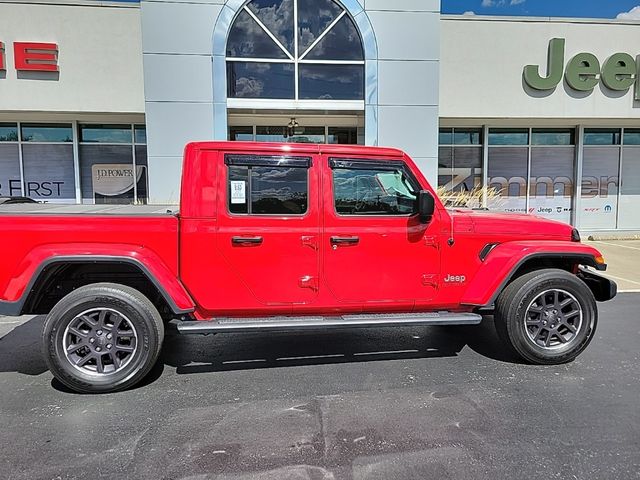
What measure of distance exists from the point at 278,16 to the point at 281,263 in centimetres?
822

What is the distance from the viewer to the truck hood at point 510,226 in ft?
13.5

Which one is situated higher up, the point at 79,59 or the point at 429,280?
the point at 79,59

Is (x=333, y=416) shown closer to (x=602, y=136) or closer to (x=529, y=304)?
(x=529, y=304)

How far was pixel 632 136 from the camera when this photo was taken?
45.4 feet

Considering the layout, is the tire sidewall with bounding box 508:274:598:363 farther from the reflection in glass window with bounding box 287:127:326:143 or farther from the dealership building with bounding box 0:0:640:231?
the reflection in glass window with bounding box 287:127:326:143

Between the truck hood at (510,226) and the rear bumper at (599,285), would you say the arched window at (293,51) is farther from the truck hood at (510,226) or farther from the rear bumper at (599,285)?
the rear bumper at (599,285)

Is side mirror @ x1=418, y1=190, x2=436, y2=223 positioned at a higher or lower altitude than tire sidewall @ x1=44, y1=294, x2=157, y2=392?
higher

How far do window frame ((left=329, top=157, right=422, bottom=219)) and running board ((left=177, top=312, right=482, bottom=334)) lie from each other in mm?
915

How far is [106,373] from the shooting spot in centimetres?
362

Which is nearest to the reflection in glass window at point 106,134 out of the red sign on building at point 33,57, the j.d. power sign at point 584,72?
the red sign on building at point 33,57

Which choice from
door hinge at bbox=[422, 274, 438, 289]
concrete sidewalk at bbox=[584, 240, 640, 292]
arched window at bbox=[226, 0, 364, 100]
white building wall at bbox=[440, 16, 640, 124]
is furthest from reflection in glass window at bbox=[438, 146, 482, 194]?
door hinge at bbox=[422, 274, 438, 289]

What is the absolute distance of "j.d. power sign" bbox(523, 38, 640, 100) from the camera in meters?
11.7

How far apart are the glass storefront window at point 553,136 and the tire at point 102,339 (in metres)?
13.5

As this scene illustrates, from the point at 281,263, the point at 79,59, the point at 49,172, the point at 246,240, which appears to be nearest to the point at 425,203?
the point at 281,263
